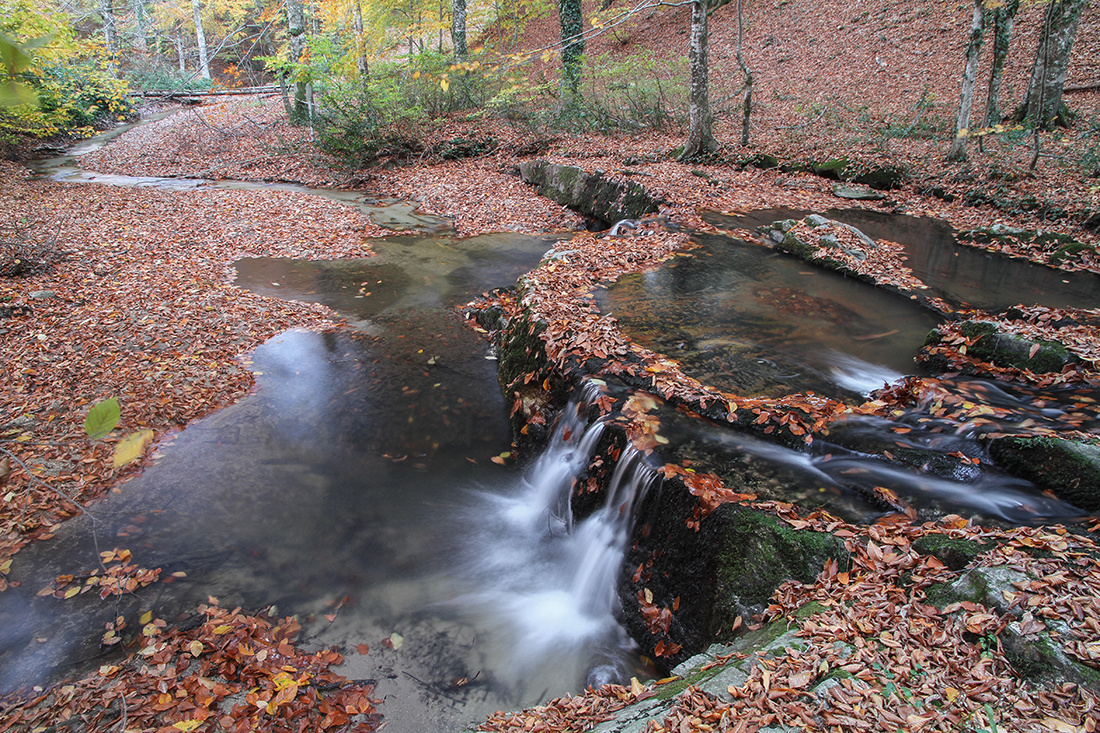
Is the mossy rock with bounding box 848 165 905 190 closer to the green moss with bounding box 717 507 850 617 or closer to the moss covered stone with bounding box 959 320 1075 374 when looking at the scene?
the moss covered stone with bounding box 959 320 1075 374

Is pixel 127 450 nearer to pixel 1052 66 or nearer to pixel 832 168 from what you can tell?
pixel 832 168

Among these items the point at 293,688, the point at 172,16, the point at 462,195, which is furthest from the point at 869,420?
the point at 172,16

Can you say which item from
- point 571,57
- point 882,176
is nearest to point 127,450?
point 882,176

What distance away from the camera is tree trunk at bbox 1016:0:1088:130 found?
480 inches

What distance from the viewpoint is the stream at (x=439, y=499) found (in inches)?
154

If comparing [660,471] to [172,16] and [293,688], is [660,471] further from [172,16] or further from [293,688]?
[172,16]

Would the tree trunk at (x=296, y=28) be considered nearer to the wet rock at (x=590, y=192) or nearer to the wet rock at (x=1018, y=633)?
the wet rock at (x=590, y=192)

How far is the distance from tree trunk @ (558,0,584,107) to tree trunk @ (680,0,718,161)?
16.9 ft

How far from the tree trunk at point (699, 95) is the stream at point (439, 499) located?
676 centimetres

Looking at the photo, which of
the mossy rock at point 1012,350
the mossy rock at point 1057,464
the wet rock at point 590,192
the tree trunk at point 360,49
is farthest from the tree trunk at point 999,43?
the tree trunk at point 360,49

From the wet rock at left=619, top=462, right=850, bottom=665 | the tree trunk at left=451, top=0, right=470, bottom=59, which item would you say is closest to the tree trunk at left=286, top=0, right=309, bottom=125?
the tree trunk at left=451, top=0, right=470, bottom=59

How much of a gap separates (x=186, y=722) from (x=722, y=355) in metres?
5.06

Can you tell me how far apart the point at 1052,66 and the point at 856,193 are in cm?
534

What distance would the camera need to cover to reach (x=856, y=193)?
12.3m
